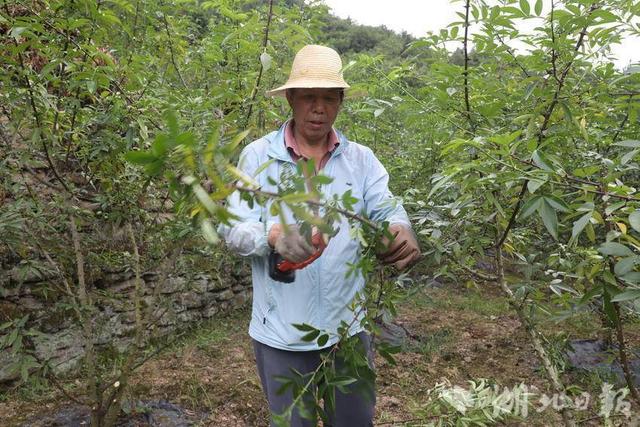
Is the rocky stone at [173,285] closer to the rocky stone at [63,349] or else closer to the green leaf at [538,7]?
the rocky stone at [63,349]

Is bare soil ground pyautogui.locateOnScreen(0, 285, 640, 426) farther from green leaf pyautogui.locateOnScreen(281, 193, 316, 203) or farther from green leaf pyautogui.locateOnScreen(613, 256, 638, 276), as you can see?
green leaf pyautogui.locateOnScreen(281, 193, 316, 203)

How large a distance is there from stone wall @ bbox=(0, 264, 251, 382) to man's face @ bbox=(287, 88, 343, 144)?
1248mm

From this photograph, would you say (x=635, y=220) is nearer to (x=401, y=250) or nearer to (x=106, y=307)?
(x=401, y=250)

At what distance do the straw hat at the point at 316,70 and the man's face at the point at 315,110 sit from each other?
0.05 meters

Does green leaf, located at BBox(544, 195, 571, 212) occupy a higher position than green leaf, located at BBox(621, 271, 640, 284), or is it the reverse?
green leaf, located at BBox(544, 195, 571, 212)

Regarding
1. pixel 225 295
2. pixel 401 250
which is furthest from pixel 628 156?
pixel 225 295

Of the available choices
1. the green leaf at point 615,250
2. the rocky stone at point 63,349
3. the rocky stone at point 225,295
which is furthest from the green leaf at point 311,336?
the rocky stone at point 225,295

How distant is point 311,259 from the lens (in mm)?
1375

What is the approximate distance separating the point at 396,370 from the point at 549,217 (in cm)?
346

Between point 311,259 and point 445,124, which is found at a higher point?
point 445,124

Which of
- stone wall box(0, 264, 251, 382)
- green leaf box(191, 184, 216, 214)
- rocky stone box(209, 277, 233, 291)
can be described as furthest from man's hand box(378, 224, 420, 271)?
rocky stone box(209, 277, 233, 291)

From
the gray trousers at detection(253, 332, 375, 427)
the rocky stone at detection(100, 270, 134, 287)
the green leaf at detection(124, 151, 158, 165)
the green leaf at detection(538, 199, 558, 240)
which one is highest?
the green leaf at detection(124, 151, 158, 165)

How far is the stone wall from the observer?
129 inches

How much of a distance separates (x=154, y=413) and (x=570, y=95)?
308 cm
